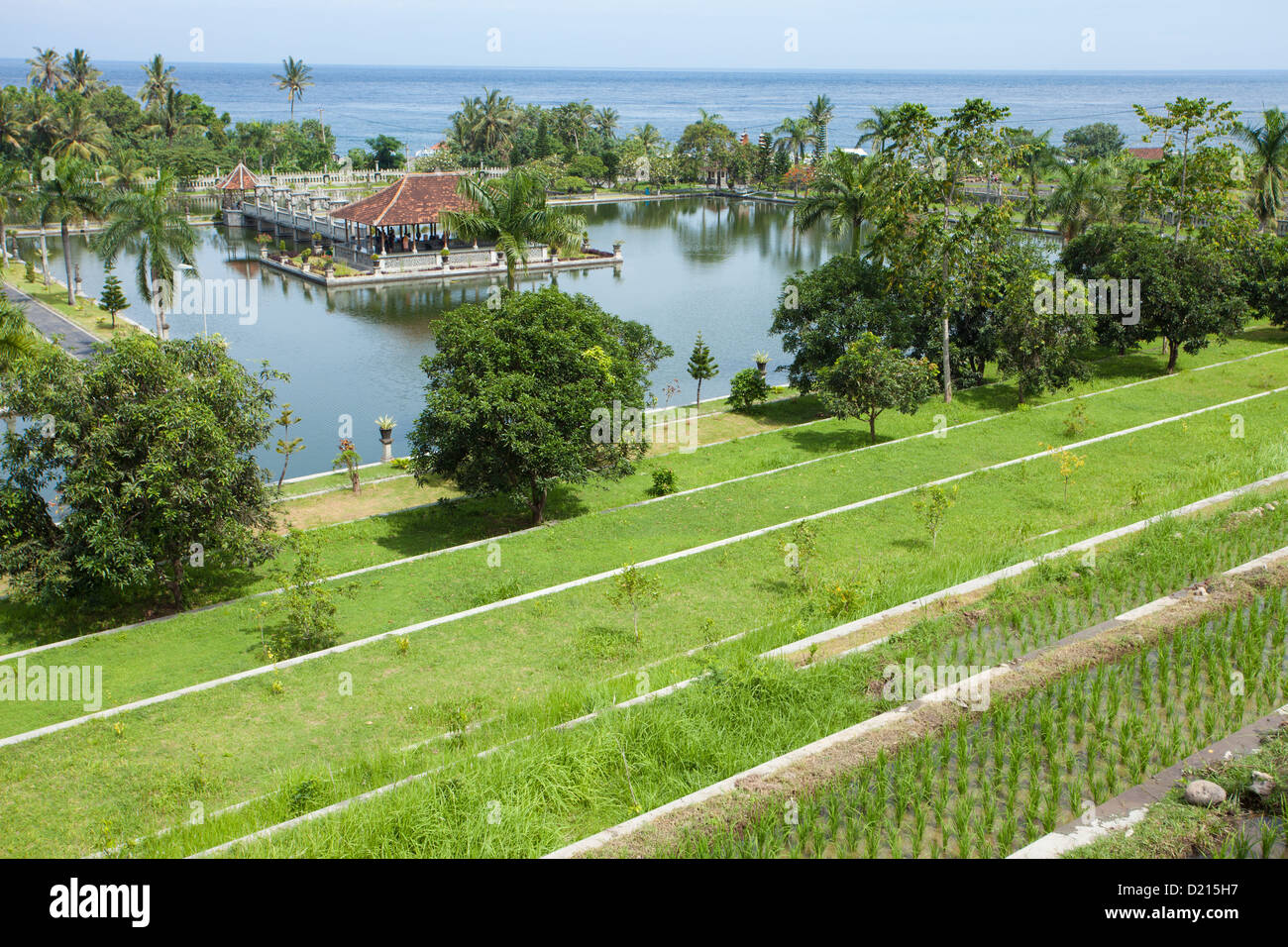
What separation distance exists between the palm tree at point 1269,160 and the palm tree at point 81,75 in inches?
3124

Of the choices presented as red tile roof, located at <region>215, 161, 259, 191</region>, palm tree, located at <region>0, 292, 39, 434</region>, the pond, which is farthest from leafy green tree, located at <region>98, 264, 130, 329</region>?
red tile roof, located at <region>215, 161, 259, 191</region>

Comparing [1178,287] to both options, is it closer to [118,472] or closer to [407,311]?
[118,472]

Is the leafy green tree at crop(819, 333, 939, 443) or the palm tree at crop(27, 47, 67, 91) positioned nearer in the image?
the leafy green tree at crop(819, 333, 939, 443)

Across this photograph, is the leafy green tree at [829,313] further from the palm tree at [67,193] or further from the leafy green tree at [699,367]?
the palm tree at [67,193]

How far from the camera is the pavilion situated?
48625mm

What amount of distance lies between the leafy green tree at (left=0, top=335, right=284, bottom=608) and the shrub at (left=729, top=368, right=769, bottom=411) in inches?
582

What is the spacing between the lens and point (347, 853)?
846cm

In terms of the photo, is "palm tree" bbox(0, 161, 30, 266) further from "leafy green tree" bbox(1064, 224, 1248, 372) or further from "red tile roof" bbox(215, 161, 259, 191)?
"leafy green tree" bbox(1064, 224, 1248, 372)

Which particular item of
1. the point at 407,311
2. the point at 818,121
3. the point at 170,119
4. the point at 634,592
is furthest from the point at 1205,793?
the point at 170,119

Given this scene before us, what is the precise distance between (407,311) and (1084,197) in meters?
27.0

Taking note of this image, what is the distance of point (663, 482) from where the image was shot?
A: 20.5 meters

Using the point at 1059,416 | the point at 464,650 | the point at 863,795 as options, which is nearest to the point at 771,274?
the point at 1059,416

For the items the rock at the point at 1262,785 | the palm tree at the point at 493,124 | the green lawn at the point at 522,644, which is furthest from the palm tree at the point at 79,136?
the rock at the point at 1262,785
